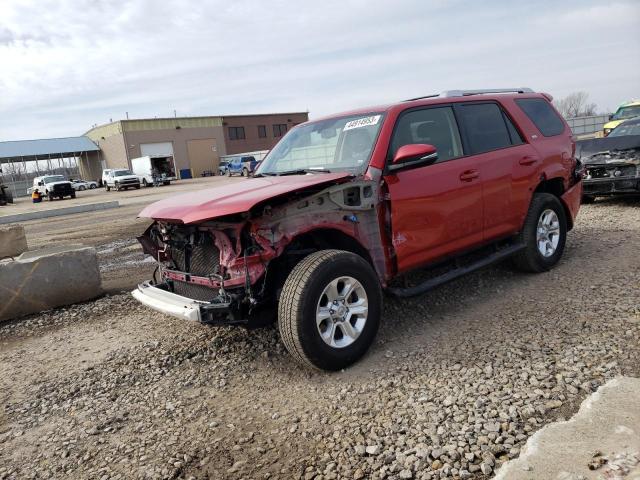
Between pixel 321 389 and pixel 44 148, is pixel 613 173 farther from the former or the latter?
pixel 44 148

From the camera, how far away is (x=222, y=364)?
4020 millimetres

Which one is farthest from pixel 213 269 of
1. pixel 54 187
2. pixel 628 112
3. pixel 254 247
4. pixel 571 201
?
pixel 54 187

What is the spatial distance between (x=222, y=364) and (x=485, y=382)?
200 cm

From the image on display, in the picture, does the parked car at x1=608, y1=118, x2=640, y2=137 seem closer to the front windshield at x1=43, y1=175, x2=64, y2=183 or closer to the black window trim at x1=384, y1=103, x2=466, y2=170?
the black window trim at x1=384, y1=103, x2=466, y2=170

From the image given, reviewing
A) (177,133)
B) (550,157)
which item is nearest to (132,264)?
(550,157)

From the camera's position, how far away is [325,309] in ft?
11.8

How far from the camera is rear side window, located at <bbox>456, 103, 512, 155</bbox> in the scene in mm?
4820

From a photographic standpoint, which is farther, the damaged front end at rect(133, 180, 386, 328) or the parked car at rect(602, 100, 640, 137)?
the parked car at rect(602, 100, 640, 137)

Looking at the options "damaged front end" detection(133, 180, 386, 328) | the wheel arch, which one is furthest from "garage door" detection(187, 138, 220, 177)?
"damaged front end" detection(133, 180, 386, 328)

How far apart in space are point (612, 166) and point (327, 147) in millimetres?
6702

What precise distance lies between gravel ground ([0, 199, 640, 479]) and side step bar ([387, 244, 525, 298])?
0.39 m

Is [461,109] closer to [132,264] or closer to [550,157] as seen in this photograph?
[550,157]

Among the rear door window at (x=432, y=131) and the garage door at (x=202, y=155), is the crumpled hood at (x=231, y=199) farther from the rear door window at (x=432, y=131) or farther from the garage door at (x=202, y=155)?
the garage door at (x=202, y=155)

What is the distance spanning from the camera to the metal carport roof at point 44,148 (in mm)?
60250
